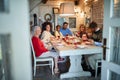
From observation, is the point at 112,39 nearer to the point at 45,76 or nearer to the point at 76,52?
the point at 76,52

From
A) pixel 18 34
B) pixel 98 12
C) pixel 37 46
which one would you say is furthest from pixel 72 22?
pixel 18 34

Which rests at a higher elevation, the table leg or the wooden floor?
the table leg

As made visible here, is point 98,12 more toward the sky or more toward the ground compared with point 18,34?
more toward the sky

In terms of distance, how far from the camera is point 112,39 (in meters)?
1.87

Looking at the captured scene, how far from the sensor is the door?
1750 mm

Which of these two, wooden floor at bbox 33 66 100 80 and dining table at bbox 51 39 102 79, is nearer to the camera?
dining table at bbox 51 39 102 79

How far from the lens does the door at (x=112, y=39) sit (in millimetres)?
Answer: 1750

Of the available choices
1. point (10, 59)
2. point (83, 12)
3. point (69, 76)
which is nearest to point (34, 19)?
point (83, 12)

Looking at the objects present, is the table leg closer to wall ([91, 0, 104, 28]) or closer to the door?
the door

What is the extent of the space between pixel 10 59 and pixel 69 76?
299cm

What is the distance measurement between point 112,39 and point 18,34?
61.8 inches

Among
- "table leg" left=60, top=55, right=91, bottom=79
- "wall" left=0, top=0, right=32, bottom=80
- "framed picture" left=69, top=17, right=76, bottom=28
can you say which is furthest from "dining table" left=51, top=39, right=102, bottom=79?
"framed picture" left=69, top=17, right=76, bottom=28

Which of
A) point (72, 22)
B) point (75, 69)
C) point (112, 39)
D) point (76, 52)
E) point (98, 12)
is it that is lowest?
point (75, 69)

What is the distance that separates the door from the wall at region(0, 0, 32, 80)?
1.38 metres
